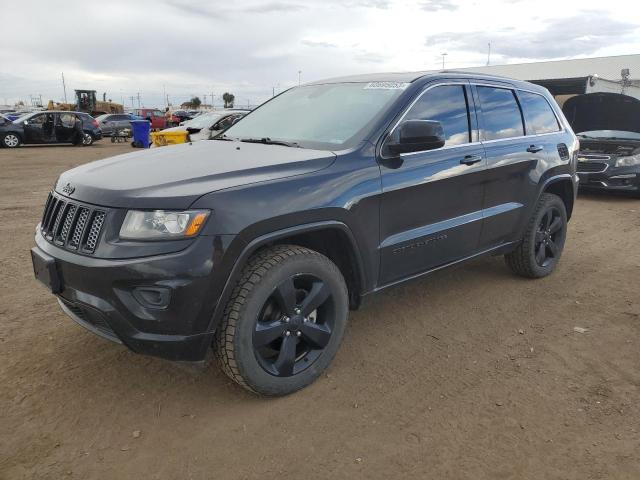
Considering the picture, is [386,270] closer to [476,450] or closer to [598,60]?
[476,450]

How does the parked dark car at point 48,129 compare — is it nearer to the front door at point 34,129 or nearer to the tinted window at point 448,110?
the front door at point 34,129

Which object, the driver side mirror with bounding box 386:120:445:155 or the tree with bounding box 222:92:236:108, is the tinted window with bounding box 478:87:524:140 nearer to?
the driver side mirror with bounding box 386:120:445:155

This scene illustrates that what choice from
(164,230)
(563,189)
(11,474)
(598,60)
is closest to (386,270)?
(164,230)

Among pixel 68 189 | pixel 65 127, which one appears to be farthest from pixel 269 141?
pixel 65 127

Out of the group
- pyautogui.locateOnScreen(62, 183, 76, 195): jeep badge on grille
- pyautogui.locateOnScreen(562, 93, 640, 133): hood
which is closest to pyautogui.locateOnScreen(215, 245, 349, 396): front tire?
pyautogui.locateOnScreen(62, 183, 76, 195): jeep badge on grille

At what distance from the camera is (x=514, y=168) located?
4.33 meters

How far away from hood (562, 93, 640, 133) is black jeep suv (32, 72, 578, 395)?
735cm

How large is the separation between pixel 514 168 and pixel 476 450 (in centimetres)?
252

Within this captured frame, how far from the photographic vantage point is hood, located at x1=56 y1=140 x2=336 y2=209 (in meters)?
2.55

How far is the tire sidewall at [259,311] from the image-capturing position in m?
2.70

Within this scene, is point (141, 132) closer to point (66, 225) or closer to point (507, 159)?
point (507, 159)

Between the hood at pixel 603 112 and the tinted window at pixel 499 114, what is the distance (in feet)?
23.1

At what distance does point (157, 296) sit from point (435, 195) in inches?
77.8

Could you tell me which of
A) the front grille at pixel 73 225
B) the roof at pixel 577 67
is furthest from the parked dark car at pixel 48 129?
the roof at pixel 577 67
